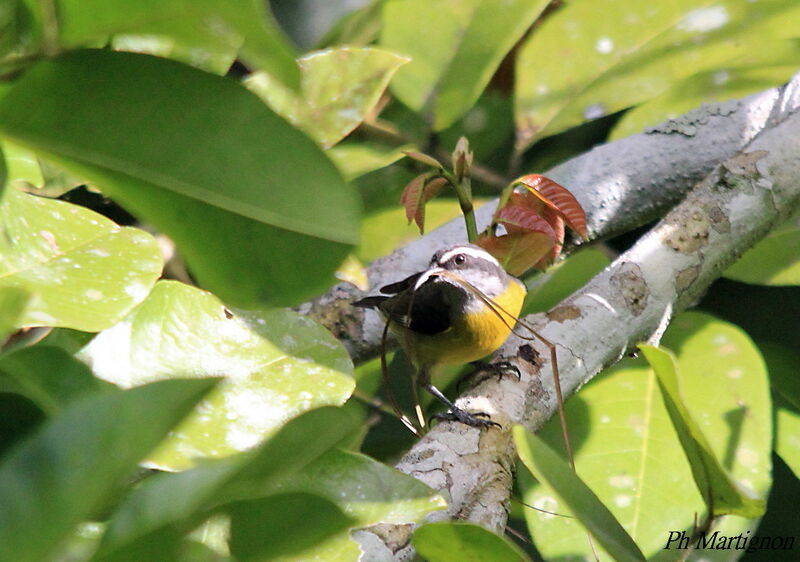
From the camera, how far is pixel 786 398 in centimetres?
142

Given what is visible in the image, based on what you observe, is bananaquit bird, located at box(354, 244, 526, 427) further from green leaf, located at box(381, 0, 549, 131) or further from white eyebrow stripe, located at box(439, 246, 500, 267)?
green leaf, located at box(381, 0, 549, 131)

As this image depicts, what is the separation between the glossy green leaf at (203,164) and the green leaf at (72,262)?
185 mm

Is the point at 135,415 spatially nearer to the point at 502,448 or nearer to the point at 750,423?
the point at 502,448

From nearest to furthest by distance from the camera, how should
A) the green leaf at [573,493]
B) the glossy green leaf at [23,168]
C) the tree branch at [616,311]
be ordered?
the green leaf at [573,493], the tree branch at [616,311], the glossy green leaf at [23,168]

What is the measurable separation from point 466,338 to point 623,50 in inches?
29.9

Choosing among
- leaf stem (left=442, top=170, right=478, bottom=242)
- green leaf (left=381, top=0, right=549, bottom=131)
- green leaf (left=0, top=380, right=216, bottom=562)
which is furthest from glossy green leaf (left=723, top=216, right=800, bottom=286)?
green leaf (left=0, top=380, right=216, bottom=562)

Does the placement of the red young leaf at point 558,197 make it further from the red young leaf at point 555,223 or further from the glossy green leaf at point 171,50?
the glossy green leaf at point 171,50

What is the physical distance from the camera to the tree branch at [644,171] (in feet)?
4.86

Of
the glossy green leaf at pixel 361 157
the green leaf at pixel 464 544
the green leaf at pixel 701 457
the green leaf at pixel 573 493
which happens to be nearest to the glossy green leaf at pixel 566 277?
the glossy green leaf at pixel 361 157

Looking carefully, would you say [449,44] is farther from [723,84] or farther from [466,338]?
[466,338]

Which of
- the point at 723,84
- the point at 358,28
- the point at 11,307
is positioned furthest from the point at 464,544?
the point at 358,28

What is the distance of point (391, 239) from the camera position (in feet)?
5.55

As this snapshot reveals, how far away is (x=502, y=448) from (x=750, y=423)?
0.52m

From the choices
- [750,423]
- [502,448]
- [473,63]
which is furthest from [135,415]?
[473,63]
